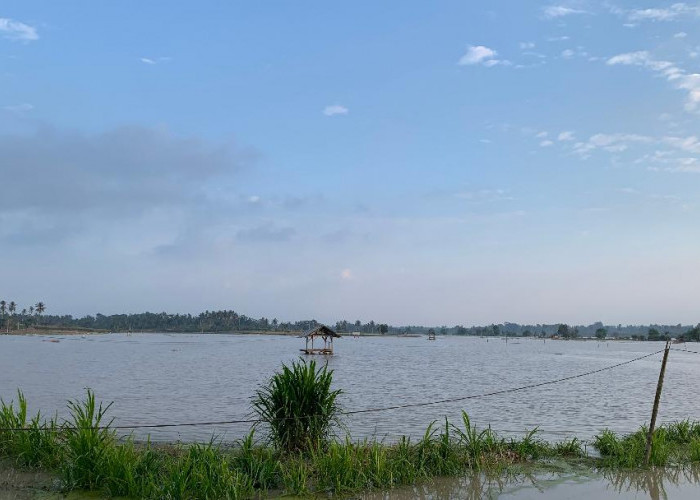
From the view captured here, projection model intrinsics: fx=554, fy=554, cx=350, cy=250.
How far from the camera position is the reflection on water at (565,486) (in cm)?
899

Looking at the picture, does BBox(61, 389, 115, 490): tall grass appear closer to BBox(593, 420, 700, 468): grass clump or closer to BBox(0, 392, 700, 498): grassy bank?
BBox(0, 392, 700, 498): grassy bank

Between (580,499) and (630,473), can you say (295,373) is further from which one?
(630,473)

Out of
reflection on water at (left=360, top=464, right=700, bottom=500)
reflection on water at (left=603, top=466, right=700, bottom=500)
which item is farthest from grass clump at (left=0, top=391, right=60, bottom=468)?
reflection on water at (left=603, top=466, right=700, bottom=500)

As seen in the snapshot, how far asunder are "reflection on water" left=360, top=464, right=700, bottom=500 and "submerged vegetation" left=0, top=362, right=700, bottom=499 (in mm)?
262

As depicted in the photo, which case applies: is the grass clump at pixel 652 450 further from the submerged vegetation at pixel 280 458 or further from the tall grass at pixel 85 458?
the tall grass at pixel 85 458

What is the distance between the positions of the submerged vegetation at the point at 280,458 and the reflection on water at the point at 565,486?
0.26 metres

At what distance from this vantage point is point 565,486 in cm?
963

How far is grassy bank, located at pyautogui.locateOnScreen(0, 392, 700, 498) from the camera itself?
7785mm

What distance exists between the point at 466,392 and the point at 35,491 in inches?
992

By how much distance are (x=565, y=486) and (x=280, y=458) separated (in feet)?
16.3

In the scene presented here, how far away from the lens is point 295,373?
1009 centimetres

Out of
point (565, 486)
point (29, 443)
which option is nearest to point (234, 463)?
point (29, 443)

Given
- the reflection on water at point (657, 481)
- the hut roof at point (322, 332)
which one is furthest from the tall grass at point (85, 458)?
the hut roof at point (322, 332)

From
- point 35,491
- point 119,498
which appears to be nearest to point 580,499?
point 119,498
